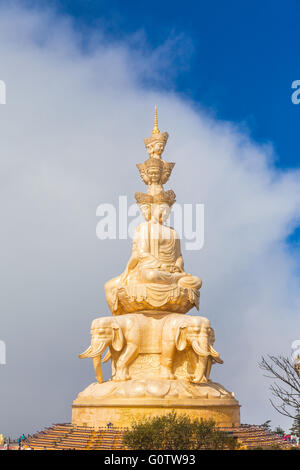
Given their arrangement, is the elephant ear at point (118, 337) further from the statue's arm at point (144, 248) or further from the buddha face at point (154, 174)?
the buddha face at point (154, 174)

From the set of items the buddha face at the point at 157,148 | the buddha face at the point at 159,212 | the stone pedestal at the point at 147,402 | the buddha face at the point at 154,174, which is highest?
the buddha face at the point at 157,148

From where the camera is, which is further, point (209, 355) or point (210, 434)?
point (209, 355)

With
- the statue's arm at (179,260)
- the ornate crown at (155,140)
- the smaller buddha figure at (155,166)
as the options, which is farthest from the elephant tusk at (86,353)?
the ornate crown at (155,140)

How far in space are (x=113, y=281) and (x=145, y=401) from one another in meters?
5.55

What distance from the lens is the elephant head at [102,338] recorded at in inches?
918

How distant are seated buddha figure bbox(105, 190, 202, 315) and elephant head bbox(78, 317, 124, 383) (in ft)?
4.25

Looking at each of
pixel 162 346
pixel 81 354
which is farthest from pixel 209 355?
pixel 81 354

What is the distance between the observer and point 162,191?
85.7ft

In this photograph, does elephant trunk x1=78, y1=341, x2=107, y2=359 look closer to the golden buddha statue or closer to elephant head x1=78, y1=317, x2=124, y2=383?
elephant head x1=78, y1=317, x2=124, y2=383

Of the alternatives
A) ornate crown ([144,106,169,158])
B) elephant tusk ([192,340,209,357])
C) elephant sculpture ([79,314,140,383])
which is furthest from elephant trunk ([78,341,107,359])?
ornate crown ([144,106,169,158])

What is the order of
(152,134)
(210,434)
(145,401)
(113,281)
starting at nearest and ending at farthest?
(210,434), (145,401), (113,281), (152,134)

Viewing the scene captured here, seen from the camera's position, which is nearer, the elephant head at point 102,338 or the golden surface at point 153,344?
the golden surface at point 153,344

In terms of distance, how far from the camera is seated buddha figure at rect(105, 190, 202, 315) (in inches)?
943

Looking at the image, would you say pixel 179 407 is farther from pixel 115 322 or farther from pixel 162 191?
pixel 162 191
